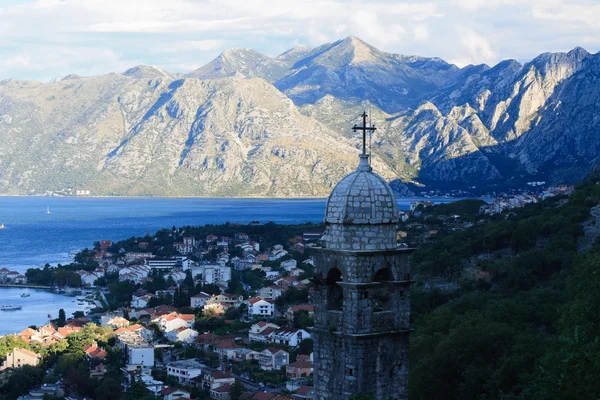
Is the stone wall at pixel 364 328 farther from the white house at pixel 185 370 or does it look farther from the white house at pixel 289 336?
→ the white house at pixel 289 336

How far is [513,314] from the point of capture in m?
31.6

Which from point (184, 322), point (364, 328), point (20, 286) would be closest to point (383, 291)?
point (364, 328)

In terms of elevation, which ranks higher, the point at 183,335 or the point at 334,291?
the point at 334,291

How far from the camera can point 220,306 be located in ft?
249

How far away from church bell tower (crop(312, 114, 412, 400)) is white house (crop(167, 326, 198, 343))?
52120mm

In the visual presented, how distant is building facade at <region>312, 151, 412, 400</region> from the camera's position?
1112 cm

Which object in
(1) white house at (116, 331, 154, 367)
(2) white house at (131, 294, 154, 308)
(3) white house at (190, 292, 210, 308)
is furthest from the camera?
(2) white house at (131, 294, 154, 308)

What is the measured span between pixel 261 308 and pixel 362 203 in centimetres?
6230

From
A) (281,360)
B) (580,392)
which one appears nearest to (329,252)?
(580,392)

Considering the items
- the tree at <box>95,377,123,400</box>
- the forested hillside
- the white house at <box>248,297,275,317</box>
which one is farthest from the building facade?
the white house at <box>248,297,275,317</box>

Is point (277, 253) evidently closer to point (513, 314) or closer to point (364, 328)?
point (513, 314)

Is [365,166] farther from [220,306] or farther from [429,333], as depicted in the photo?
[220,306]

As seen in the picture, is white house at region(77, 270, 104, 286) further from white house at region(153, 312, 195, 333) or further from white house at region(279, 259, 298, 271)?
white house at region(153, 312, 195, 333)

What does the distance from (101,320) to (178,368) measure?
2076cm
